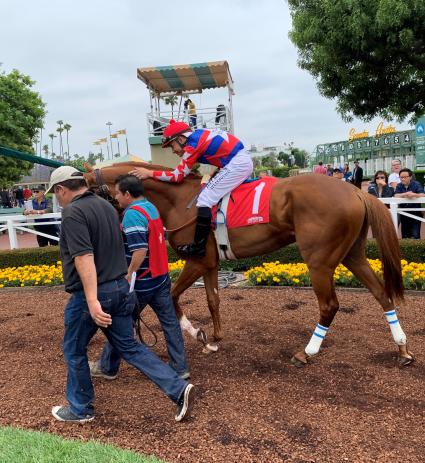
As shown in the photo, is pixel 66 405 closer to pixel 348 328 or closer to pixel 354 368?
pixel 354 368

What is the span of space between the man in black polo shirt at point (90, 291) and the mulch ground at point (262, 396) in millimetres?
265

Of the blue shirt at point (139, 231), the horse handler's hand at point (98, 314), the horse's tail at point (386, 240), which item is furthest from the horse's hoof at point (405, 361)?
the horse handler's hand at point (98, 314)

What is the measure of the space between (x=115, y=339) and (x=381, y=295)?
258 cm

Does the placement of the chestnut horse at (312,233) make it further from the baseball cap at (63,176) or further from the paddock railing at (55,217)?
the paddock railing at (55,217)

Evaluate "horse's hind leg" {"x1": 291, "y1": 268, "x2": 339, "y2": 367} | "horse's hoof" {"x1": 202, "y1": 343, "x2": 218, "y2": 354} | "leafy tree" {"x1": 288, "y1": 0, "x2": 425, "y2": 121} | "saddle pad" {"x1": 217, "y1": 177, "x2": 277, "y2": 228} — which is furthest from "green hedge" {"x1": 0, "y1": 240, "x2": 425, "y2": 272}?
"leafy tree" {"x1": 288, "y1": 0, "x2": 425, "y2": 121}

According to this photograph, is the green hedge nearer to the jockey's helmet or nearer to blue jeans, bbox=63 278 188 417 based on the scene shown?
the jockey's helmet

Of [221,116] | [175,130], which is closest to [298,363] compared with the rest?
[175,130]

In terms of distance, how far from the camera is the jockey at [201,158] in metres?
4.25

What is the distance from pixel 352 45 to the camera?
1167 centimetres

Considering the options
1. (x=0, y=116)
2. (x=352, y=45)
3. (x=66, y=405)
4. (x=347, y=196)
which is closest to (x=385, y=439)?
(x=347, y=196)

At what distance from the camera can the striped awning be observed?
1623 cm

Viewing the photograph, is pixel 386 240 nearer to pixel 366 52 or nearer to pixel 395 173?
pixel 395 173

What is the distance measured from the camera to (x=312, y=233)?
403 centimetres

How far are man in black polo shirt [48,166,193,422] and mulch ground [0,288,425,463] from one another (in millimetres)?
265
